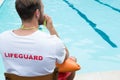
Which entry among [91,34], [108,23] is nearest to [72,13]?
[108,23]

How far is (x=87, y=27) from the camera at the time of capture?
5.98 meters

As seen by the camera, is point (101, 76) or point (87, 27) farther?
point (87, 27)

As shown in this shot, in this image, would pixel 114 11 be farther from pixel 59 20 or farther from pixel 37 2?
pixel 37 2

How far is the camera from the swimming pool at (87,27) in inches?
169

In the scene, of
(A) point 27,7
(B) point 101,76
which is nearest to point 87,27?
(B) point 101,76

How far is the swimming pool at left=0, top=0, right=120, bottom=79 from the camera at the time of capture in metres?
4.30

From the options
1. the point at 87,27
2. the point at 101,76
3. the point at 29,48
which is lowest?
the point at 87,27

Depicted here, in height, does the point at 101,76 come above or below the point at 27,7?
below

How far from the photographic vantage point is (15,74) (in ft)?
6.08

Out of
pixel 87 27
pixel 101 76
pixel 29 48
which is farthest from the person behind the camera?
pixel 87 27

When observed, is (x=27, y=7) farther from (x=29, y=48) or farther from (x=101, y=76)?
(x=101, y=76)

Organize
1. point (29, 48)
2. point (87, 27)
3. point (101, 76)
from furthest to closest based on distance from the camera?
1. point (87, 27)
2. point (101, 76)
3. point (29, 48)

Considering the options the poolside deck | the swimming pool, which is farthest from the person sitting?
the swimming pool

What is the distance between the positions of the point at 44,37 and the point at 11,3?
7.05 metres
